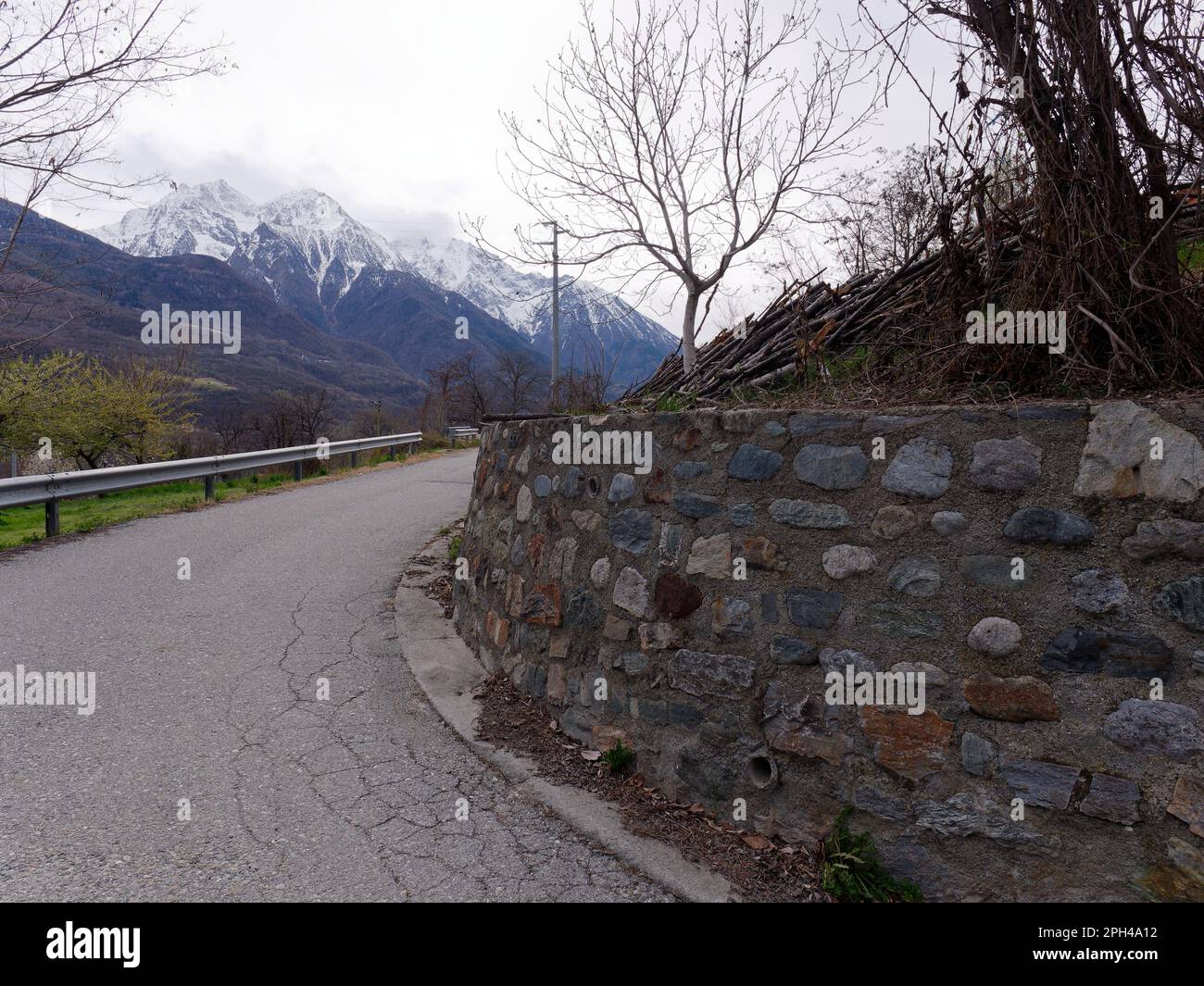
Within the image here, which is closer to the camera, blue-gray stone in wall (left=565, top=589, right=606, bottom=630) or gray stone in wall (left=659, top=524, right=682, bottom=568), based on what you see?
gray stone in wall (left=659, top=524, right=682, bottom=568)

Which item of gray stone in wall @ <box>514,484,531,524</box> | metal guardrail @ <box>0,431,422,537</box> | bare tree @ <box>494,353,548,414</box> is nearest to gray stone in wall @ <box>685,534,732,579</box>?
gray stone in wall @ <box>514,484,531,524</box>

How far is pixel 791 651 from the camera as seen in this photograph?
277 cm

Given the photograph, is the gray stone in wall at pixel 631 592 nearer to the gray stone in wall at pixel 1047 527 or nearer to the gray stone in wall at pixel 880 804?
the gray stone in wall at pixel 880 804

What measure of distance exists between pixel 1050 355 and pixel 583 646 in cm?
248

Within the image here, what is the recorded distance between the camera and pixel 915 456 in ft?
8.43

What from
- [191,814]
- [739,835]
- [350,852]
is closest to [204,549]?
[191,814]

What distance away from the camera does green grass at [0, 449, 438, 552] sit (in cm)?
855

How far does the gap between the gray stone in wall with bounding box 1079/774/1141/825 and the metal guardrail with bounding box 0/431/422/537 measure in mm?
9180

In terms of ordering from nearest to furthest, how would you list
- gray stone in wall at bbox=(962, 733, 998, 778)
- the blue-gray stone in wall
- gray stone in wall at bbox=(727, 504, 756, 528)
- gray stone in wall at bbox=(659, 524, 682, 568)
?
gray stone in wall at bbox=(962, 733, 998, 778)
gray stone in wall at bbox=(727, 504, 756, 528)
gray stone in wall at bbox=(659, 524, 682, 568)
the blue-gray stone in wall

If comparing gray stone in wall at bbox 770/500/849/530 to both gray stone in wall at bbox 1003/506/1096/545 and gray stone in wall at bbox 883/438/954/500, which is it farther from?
gray stone in wall at bbox 1003/506/1096/545

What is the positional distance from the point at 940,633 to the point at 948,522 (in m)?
0.39

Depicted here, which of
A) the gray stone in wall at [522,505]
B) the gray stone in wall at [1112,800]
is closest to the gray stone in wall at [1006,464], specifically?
the gray stone in wall at [1112,800]

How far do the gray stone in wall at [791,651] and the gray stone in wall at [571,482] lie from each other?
1.42 metres

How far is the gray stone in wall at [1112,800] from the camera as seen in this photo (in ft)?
7.05
